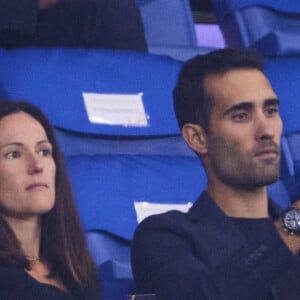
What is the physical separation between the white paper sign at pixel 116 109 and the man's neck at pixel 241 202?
1.37 feet

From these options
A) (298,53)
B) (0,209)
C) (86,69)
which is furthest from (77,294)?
(298,53)

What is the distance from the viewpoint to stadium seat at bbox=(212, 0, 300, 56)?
6.54 feet

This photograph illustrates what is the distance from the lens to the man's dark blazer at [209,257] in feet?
3.47

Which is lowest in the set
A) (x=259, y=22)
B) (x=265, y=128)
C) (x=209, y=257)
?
(x=209, y=257)

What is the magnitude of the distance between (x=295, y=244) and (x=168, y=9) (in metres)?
1.03

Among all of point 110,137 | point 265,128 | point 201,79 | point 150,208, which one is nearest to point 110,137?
point 110,137

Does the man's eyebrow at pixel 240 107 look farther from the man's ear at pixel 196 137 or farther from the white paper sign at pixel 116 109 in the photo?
the white paper sign at pixel 116 109

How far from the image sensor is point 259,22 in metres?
2.05

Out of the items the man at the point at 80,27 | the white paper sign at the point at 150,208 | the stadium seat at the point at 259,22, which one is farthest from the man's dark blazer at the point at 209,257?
the stadium seat at the point at 259,22

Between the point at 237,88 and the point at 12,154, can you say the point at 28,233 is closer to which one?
the point at 12,154

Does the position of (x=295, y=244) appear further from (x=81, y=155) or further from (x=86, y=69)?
(x=86, y=69)

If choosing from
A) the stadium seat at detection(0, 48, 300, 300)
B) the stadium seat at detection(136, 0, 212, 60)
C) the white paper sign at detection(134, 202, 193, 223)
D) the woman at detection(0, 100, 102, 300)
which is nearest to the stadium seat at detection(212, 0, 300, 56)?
the stadium seat at detection(136, 0, 212, 60)

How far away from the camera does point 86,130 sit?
167 cm

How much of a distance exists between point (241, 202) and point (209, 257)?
0.12 metres
